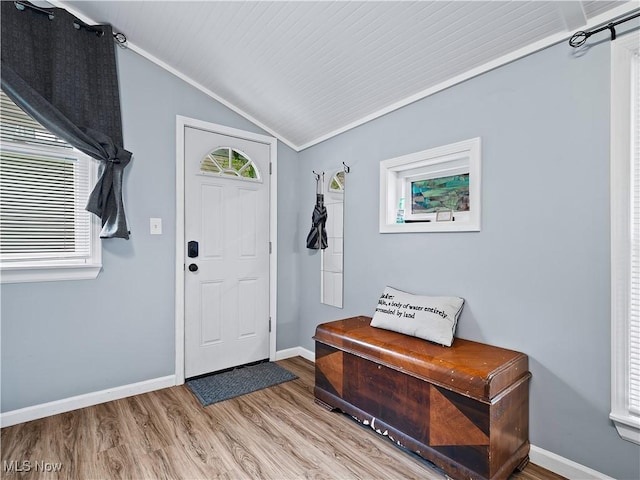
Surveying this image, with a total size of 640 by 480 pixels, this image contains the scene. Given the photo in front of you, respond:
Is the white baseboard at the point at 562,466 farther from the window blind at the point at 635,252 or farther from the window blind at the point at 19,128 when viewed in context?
the window blind at the point at 19,128

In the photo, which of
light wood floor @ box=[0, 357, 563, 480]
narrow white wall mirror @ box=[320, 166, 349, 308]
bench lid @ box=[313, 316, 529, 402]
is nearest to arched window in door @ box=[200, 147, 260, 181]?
narrow white wall mirror @ box=[320, 166, 349, 308]

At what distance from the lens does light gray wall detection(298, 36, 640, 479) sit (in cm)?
161

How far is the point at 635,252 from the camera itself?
151 centimetres

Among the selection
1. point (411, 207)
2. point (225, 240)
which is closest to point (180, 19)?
point (225, 240)

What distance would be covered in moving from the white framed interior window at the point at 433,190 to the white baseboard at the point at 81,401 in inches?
85.8

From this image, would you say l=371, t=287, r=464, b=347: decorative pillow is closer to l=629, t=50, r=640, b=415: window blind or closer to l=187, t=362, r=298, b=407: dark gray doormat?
l=629, t=50, r=640, b=415: window blind

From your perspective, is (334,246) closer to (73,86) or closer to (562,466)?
(562,466)

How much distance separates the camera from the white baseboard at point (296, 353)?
3377 mm

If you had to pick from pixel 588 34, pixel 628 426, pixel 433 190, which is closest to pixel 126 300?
pixel 433 190

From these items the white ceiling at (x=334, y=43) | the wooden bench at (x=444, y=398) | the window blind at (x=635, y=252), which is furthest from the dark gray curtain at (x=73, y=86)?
the window blind at (x=635, y=252)

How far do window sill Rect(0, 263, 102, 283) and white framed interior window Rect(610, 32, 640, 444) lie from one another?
3.10 meters

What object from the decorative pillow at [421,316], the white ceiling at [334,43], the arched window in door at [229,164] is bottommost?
the decorative pillow at [421,316]

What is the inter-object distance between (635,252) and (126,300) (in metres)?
3.12

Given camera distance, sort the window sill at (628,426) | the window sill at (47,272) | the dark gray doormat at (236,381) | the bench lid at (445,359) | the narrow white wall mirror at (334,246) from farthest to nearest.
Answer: the narrow white wall mirror at (334,246) < the dark gray doormat at (236,381) < the window sill at (47,272) < the bench lid at (445,359) < the window sill at (628,426)
